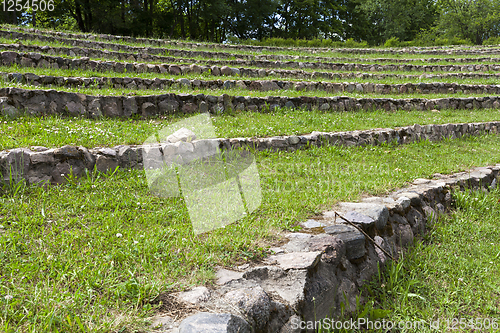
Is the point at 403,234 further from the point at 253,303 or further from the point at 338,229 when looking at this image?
the point at 253,303

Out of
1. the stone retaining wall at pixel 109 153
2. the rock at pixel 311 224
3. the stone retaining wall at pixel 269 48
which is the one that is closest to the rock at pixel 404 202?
the rock at pixel 311 224

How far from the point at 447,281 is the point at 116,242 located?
3.54m

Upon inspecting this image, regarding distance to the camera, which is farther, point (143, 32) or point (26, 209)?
point (143, 32)

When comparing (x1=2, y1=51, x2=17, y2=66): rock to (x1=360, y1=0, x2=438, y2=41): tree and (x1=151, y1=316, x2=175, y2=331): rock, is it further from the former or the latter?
(x1=360, y1=0, x2=438, y2=41): tree

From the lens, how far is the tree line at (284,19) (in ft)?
88.2

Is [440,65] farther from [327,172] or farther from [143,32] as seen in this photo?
[143,32]

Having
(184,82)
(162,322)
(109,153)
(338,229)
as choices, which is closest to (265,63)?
(184,82)

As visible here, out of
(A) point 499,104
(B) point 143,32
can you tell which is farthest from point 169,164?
(B) point 143,32

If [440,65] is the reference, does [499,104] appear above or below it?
below

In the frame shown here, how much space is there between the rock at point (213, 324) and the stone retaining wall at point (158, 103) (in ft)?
18.8

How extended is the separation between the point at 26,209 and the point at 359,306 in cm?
348

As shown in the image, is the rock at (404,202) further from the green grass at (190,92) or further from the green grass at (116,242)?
the green grass at (190,92)

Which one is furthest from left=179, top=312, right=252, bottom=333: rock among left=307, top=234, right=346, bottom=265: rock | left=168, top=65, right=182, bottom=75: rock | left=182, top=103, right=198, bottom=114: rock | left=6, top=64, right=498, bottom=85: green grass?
left=168, top=65, right=182, bottom=75: rock

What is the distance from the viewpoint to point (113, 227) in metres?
3.13
